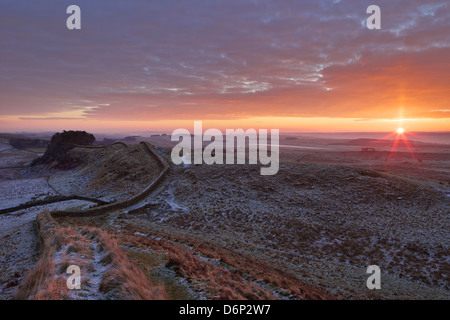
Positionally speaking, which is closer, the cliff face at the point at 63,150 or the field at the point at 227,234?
the field at the point at 227,234

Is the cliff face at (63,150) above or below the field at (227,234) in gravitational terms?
above

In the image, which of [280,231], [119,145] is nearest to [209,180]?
[280,231]

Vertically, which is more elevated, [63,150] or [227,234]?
[63,150]

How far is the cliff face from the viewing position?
51.8 m

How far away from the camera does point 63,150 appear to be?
58.9 metres

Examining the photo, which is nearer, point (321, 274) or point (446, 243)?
point (321, 274)

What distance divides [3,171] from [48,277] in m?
69.6

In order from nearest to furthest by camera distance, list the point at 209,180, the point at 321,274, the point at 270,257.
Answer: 1. the point at 321,274
2. the point at 270,257
3. the point at 209,180

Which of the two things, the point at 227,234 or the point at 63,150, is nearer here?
the point at 227,234

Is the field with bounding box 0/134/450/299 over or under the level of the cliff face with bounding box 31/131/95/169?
under

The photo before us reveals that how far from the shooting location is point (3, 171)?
5903cm

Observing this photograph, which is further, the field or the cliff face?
the cliff face

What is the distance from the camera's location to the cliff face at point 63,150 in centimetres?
5178
